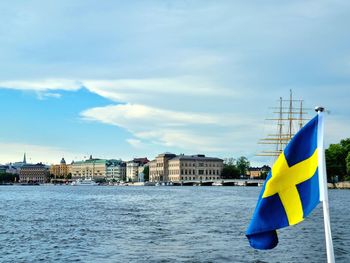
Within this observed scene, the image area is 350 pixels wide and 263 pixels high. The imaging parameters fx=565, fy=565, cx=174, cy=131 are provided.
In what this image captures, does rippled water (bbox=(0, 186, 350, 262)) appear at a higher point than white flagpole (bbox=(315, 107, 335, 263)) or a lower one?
lower

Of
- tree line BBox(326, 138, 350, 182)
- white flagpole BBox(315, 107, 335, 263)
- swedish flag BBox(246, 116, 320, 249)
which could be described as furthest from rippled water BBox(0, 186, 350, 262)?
tree line BBox(326, 138, 350, 182)

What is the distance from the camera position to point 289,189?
8242mm

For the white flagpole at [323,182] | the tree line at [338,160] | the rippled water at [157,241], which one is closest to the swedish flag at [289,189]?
the white flagpole at [323,182]

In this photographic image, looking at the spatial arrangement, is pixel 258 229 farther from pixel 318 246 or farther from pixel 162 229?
pixel 162 229

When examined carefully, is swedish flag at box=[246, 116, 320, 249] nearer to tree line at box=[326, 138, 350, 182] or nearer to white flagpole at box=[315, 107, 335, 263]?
white flagpole at box=[315, 107, 335, 263]

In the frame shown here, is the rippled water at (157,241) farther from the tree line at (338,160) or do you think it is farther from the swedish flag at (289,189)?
the tree line at (338,160)

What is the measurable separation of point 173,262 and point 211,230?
14.4 m

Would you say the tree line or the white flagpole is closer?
the white flagpole

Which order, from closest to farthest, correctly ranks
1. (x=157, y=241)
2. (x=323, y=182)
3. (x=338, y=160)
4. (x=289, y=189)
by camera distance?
(x=323, y=182)
(x=289, y=189)
(x=157, y=241)
(x=338, y=160)

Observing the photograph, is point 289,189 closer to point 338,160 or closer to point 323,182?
point 323,182

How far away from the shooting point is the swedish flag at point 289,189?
26.7 ft

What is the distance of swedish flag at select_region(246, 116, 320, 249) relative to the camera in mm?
8141

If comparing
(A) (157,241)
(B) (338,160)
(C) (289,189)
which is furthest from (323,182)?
(B) (338,160)

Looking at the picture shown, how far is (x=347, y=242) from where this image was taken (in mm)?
33594
